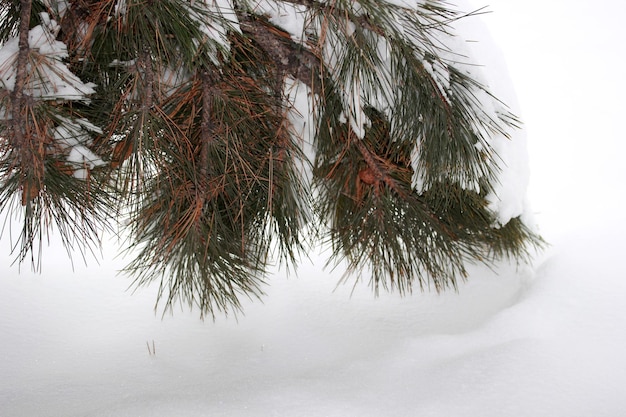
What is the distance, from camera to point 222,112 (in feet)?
2.87

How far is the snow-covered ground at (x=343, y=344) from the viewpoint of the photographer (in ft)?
3.03

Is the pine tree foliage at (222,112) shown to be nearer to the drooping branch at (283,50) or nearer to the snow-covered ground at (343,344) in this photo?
the drooping branch at (283,50)

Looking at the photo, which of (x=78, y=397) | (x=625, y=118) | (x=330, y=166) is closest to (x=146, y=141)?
(x=330, y=166)

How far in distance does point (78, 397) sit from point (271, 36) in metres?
0.74

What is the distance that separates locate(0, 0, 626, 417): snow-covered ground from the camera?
0.92 meters

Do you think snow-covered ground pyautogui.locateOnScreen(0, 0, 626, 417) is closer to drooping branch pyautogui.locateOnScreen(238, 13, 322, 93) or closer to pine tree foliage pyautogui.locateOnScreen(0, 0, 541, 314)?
pine tree foliage pyautogui.locateOnScreen(0, 0, 541, 314)

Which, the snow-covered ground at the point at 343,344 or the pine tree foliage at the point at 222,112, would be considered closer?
the pine tree foliage at the point at 222,112

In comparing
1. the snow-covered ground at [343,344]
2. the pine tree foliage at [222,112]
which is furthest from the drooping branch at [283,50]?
the snow-covered ground at [343,344]

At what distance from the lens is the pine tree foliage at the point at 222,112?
2.63ft

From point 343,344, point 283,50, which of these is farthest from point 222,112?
point 343,344

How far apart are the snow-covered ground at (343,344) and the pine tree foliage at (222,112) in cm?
27

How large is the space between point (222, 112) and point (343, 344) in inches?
24.6

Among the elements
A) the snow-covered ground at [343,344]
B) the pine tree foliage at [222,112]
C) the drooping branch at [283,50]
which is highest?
the drooping branch at [283,50]

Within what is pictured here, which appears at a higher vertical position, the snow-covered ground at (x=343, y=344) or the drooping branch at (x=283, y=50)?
the drooping branch at (x=283, y=50)
